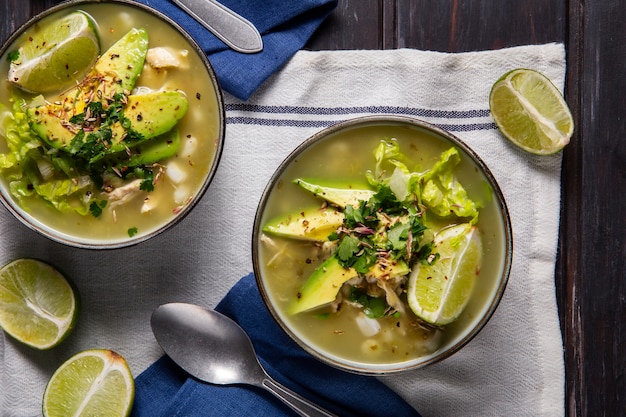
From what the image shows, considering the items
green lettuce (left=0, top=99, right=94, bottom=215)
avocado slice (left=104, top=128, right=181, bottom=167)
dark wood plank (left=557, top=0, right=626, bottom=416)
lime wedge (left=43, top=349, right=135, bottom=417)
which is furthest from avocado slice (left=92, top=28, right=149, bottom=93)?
dark wood plank (left=557, top=0, right=626, bottom=416)

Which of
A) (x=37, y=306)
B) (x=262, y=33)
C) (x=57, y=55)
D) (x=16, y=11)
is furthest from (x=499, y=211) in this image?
(x=16, y=11)

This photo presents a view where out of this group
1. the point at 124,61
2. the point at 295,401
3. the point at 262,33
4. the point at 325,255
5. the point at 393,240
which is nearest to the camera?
the point at 393,240

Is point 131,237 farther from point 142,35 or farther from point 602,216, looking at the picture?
point 602,216

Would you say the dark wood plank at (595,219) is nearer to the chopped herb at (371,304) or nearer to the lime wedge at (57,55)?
the chopped herb at (371,304)

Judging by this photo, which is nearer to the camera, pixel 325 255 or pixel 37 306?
pixel 325 255

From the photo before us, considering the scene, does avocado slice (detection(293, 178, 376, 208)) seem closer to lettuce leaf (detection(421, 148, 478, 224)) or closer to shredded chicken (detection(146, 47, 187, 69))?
lettuce leaf (detection(421, 148, 478, 224))

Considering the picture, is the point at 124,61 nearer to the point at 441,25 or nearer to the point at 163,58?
the point at 163,58

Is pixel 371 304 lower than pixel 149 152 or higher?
lower
